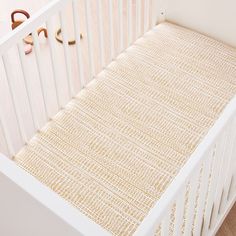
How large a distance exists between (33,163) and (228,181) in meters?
0.55

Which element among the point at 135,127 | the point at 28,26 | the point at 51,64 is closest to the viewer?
the point at 28,26

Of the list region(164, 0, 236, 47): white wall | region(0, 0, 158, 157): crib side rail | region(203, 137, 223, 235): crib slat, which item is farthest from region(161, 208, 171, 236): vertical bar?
region(164, 0, 236, 47): white wall

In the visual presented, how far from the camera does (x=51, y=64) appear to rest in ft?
6.69

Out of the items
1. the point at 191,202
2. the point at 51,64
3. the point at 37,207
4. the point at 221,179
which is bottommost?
the point at 51,64

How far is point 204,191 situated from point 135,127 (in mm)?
356

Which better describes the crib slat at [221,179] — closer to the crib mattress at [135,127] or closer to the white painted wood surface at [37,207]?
the crib mattress at [135,127]

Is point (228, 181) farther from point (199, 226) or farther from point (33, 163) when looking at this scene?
point (33, 163)

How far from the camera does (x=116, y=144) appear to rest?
155cm

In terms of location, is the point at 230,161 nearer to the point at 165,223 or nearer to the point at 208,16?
the point at 165,223

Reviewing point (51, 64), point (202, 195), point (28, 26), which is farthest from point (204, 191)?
point (51, 64)

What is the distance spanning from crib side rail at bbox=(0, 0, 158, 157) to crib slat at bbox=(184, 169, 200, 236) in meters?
0.53

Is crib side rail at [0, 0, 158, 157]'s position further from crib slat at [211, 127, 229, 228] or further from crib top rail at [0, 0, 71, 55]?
crib slat at [211, 127, 229, 228]

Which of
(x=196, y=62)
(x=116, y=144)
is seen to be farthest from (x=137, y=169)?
(x=196, y=62)

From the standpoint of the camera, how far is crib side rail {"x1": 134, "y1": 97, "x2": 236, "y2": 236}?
1.03 m
